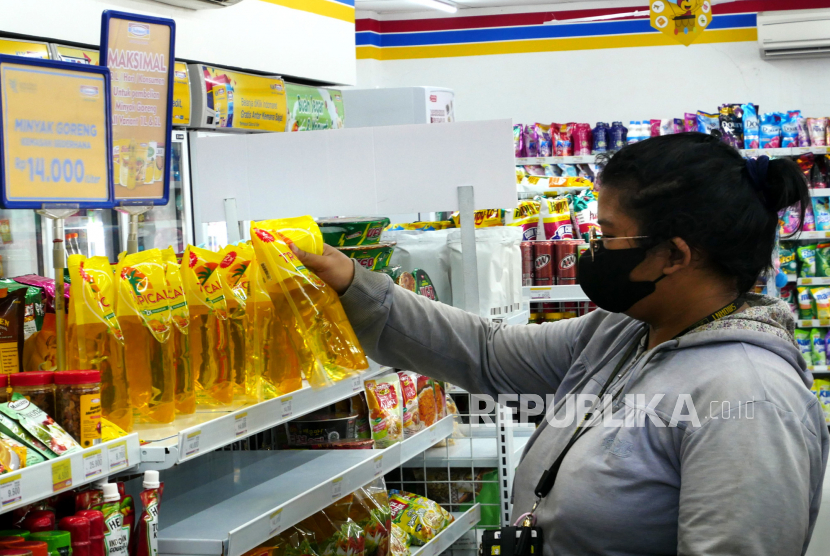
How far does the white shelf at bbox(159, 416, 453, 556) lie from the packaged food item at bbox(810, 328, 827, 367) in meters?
5.93

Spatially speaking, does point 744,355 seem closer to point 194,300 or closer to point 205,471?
point 194,300

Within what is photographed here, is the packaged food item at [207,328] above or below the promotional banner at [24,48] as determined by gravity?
below

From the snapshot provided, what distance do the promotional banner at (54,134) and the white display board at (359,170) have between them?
1.01 metres

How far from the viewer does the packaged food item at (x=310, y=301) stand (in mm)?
1788

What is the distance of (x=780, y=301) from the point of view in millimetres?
1584

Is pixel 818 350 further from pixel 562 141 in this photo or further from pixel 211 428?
pixel 211 428

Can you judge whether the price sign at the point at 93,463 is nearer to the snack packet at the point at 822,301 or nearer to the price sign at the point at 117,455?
the price sign at the point at 117,455

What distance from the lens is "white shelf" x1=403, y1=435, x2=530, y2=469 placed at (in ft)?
10.8

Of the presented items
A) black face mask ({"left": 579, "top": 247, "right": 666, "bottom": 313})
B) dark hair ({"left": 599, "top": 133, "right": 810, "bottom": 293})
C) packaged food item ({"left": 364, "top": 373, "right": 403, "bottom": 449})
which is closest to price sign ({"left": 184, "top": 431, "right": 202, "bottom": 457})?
black face mask ({"left": 579, "top": 247, "right": 666, "bottom": 313})

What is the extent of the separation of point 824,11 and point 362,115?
243 inches

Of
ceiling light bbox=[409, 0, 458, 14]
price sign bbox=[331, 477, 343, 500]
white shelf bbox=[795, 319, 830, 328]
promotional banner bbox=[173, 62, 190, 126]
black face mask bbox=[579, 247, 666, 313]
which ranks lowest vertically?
white shelf bbox=[795, 319, 830, 328]

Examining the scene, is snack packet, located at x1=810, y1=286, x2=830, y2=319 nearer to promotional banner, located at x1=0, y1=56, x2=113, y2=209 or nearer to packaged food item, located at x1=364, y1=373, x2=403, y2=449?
packaged food item, located at x1=364, y1=373, x2=403, y2=449

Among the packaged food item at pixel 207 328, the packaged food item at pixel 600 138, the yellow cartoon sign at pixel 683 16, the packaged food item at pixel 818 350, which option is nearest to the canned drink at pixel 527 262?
the packaged food item at pixel 207 328

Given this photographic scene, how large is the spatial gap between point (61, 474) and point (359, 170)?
1.61 meters
